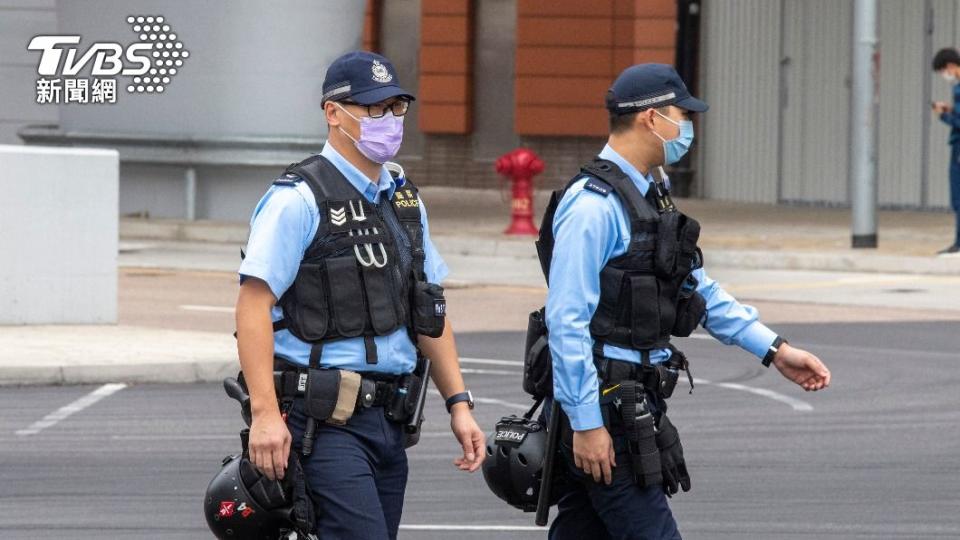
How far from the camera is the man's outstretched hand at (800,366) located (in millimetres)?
5723

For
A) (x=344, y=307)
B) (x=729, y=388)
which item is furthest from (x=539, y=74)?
(x=344, y=307)

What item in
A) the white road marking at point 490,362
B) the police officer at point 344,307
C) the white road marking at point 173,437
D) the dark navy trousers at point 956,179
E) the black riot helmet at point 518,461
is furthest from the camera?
the dark navy trousers at point 956,179

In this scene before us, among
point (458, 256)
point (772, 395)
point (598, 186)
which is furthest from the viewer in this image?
point (458, 256)

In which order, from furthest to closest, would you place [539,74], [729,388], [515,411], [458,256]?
[539,74]
[458,256]
[729,388]
[515,411]

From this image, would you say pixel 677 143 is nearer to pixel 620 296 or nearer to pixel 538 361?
pixel 620 296

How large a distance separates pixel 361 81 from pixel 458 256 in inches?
658

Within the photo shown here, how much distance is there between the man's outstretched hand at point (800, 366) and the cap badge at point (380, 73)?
137 cm

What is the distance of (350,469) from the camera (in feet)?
16.6

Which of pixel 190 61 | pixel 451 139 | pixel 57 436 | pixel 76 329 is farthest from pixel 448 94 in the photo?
pixel 57 436

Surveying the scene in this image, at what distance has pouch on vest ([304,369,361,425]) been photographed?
5.07 meters

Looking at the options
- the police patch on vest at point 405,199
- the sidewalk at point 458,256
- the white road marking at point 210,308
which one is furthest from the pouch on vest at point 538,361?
the white road marking at point 210,308

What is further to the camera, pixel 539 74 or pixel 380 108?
pixel 539 74

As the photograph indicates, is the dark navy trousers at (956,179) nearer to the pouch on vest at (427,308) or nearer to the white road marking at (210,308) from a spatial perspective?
the white road marking at (210,308)

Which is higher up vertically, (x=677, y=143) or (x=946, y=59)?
(x=946, y=59)
